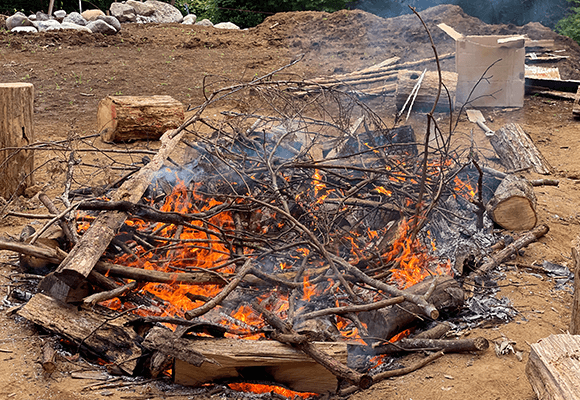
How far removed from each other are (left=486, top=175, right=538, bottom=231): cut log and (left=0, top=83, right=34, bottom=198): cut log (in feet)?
15.8

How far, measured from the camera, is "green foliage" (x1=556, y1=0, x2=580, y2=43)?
588 inches

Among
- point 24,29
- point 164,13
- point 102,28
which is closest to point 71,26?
point 102,28

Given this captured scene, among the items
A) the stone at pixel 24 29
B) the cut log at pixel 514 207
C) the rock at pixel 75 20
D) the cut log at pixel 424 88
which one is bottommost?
the cut log at pixel 514 207

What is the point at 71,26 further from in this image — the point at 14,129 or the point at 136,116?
the point at 14,129

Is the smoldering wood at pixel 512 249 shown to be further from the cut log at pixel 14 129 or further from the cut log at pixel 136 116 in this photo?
the cut log at pixel 136 116

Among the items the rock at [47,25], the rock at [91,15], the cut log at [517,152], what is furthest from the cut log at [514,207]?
the rock at [91,15]

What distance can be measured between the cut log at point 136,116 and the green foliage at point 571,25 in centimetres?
1313

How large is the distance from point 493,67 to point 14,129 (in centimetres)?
792

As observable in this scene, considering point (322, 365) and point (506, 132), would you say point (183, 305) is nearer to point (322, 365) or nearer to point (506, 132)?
point (322, 365)

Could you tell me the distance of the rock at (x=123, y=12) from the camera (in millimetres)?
17453

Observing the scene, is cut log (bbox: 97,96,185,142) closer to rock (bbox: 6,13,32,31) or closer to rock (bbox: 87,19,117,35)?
rock (bbox: 87,19,117,35)

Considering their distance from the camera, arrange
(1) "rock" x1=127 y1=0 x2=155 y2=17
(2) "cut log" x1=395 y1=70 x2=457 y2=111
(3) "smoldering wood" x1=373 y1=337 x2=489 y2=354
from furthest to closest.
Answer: (1) "rock" x1=127 y1=0 x2=155 y2=17
(2) "cut log" x1=395 y1=70 x2=457 y2=111
(3) "smoldering wood" x1=373 y1=337 x2=489 y2=354

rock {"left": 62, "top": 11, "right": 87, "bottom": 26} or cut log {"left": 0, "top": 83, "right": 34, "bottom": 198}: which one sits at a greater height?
rock {"left": 62, "top": 11, "right": 87, "bottom": 26}

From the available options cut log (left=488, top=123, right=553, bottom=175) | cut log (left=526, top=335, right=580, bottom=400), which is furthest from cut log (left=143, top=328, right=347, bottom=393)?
cut log (left=488, top=123, right=553, bottom=175)
